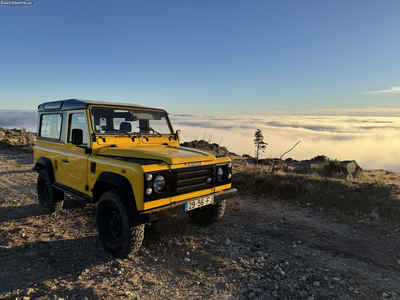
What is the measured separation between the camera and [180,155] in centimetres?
399

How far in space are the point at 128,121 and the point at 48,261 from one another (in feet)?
8.83

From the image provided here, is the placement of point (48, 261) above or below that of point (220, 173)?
below

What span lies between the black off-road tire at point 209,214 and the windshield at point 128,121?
6.08 feet

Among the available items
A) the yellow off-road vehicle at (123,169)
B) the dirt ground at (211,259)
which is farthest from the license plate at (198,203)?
the dirt ground at (211,259)

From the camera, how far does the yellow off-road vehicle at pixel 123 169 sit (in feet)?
11.6

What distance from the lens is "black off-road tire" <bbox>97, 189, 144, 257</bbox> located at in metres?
3.59

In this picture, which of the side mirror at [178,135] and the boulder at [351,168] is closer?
the side mirror at [178,135]

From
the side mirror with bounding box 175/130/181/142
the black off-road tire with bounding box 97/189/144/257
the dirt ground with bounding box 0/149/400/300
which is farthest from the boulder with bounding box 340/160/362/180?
the black off-road tire with bounding box 97/189/144/257

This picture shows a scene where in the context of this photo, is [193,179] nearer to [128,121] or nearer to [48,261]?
[128,121]

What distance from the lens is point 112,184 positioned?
12.6 feet

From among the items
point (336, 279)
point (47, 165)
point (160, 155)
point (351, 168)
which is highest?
point (160, 155)

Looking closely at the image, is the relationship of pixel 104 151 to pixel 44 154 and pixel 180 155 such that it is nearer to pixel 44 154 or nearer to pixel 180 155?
pixel 180 155

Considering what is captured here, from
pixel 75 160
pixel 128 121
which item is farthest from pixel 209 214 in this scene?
pixel 75 160

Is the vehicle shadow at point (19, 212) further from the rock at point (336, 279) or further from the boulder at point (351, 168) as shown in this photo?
the boulder at point (351, 168)
